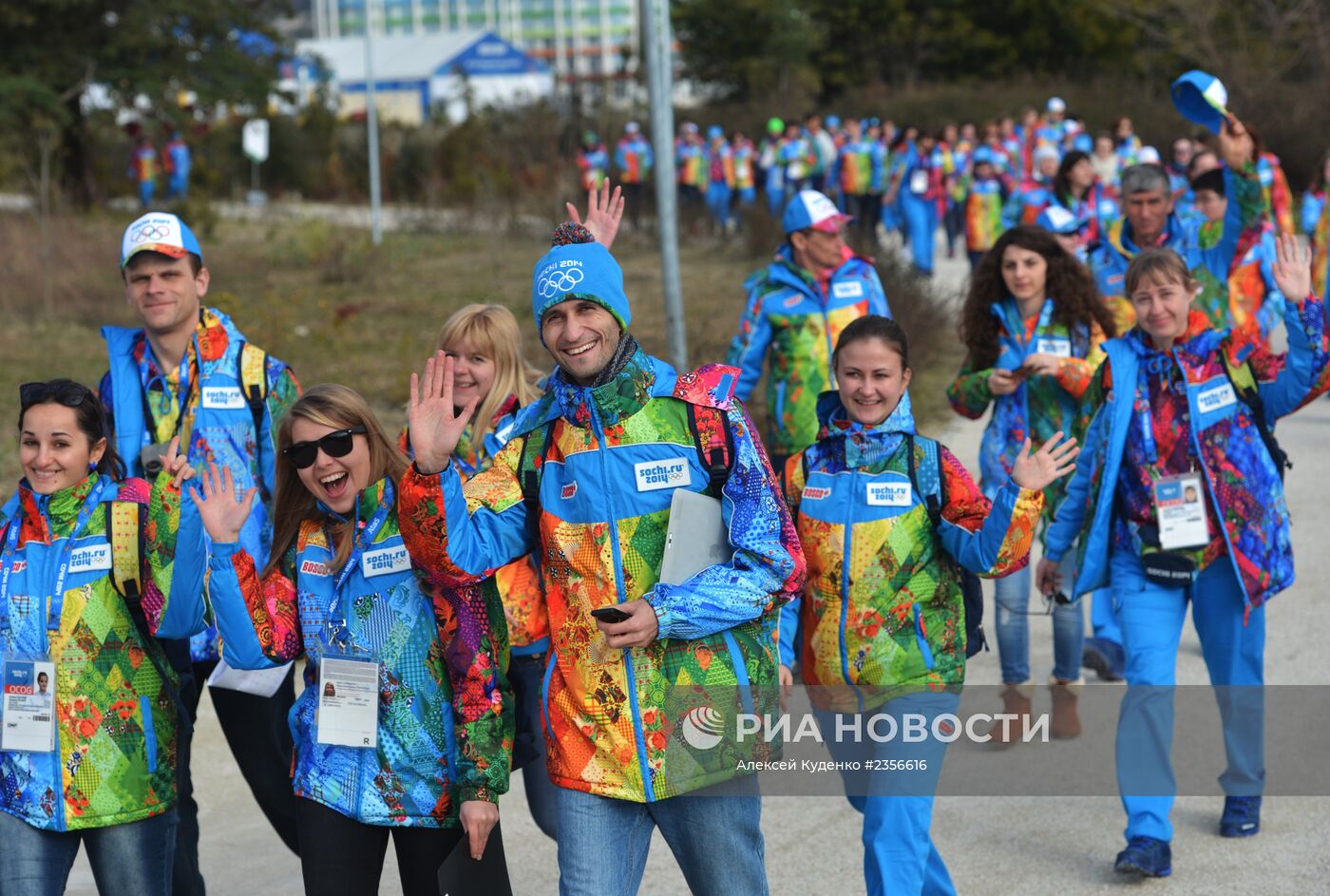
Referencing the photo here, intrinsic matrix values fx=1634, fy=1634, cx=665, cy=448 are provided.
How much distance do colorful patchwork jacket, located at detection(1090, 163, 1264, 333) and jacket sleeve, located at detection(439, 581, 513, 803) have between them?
4.46 m

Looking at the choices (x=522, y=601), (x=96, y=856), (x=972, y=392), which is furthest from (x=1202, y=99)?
(x=96, y=856)

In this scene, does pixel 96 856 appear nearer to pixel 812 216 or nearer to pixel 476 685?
pixel 476 685

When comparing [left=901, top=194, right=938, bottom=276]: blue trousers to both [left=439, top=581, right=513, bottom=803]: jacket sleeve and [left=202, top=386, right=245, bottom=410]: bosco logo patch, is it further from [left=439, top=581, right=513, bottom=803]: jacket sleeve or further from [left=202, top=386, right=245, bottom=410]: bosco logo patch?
[left=439, top=581, right=513, bottom=803]: jacket sleeve

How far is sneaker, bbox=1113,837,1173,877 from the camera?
16.3 ft

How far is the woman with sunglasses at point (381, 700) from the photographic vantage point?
12.2 feet

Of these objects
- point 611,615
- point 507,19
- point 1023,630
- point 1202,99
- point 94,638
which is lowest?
point 1023,630

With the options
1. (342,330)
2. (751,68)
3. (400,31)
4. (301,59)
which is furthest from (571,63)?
(400,31)

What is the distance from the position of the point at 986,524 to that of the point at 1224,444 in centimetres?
122

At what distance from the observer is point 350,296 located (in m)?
19.4

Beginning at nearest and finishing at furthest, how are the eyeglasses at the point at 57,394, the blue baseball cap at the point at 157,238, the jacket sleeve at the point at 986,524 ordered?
the eyeglasses at the point at 57,394 < the jacket sleeve at the point at 986,524 < the blue baseball cap at the point at 157,238

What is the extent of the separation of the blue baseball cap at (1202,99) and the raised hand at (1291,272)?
1418 millimetres

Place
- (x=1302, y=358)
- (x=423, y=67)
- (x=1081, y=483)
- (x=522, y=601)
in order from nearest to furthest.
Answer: (x=522, y=601) → (x=1302, y=358) → (x=1081, y=483) → (x=423, y=67)

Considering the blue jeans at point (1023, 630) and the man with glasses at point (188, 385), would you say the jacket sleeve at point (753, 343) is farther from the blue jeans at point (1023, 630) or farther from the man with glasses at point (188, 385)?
the man with glasses at point (188, 385)

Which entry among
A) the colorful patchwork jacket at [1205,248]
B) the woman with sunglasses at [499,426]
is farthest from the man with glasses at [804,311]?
the woman with sunglasses at [499,426]
